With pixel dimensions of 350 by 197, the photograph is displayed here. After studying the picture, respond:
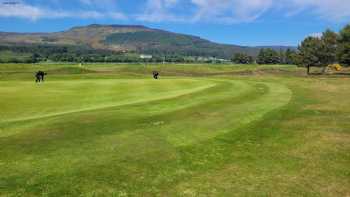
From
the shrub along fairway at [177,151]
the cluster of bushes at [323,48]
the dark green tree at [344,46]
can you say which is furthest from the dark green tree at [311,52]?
the shrub along fairway at [177,151]

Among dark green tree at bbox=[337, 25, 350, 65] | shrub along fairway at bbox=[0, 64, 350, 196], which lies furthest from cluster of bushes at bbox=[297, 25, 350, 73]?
shrub along fairway at bbox=[0, 64, 350, 196]

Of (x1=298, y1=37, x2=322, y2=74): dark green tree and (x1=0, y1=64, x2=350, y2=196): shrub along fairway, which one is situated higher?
(x1=298, y1=37, x2=322, y2=74): dark green tree

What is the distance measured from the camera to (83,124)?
58.7ft

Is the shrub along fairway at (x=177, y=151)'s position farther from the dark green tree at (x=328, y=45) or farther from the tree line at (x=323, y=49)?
the dark green tree at (x=328, y=45)

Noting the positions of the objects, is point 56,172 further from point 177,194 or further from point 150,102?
point 150,102

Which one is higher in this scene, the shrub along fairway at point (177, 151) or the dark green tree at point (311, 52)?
the dark green tree at point (311, 52)

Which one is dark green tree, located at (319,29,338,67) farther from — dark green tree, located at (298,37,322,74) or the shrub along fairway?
the shrub along fairway

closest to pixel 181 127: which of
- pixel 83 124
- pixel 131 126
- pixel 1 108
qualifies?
pixel 131 126

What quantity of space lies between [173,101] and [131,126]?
8.84 meters

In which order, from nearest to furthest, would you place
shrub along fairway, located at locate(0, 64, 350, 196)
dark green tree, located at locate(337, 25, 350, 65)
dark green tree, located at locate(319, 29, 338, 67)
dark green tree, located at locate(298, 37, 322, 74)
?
shrub along fairway, located at locate(0, 64, 350, 196) < dark green tree, located at locate(337, 25, 350, 65) < dark green tree, located at locate(319, 29, 338, 67) < dark green tree, located at locate(298, 37, 322, 74)

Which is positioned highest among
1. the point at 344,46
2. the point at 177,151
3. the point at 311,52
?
the point at 344,46

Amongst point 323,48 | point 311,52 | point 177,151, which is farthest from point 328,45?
point 177,151

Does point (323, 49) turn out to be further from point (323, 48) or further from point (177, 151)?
point (177, 151)

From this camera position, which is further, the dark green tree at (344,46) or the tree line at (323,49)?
the tree line at (323,49)
